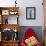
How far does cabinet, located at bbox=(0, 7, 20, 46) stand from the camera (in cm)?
591

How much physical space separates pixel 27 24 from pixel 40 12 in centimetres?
66

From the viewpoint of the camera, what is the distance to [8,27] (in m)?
6.04

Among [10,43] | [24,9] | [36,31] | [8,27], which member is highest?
[24,9]

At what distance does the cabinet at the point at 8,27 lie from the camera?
19.4 feet

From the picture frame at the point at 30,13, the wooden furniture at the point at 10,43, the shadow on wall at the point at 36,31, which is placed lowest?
the wooden furniture at the point at 10,43

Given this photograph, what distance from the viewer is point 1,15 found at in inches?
232

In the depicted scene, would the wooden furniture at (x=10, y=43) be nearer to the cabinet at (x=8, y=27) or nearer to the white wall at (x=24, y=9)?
the cabinet at (x=8, y=27)

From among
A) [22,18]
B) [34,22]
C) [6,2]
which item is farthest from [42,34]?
[6,2]

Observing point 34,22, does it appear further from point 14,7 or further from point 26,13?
point 14,7

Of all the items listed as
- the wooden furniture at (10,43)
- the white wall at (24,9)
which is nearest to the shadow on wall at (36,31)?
the white wall at (24,9)

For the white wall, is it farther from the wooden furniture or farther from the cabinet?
the wooden furniture

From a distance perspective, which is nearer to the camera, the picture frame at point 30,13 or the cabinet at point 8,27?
the cabinet at point 8,27

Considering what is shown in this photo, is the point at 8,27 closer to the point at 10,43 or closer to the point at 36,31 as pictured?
the point at 10,43

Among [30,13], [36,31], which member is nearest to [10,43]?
[36,31]
